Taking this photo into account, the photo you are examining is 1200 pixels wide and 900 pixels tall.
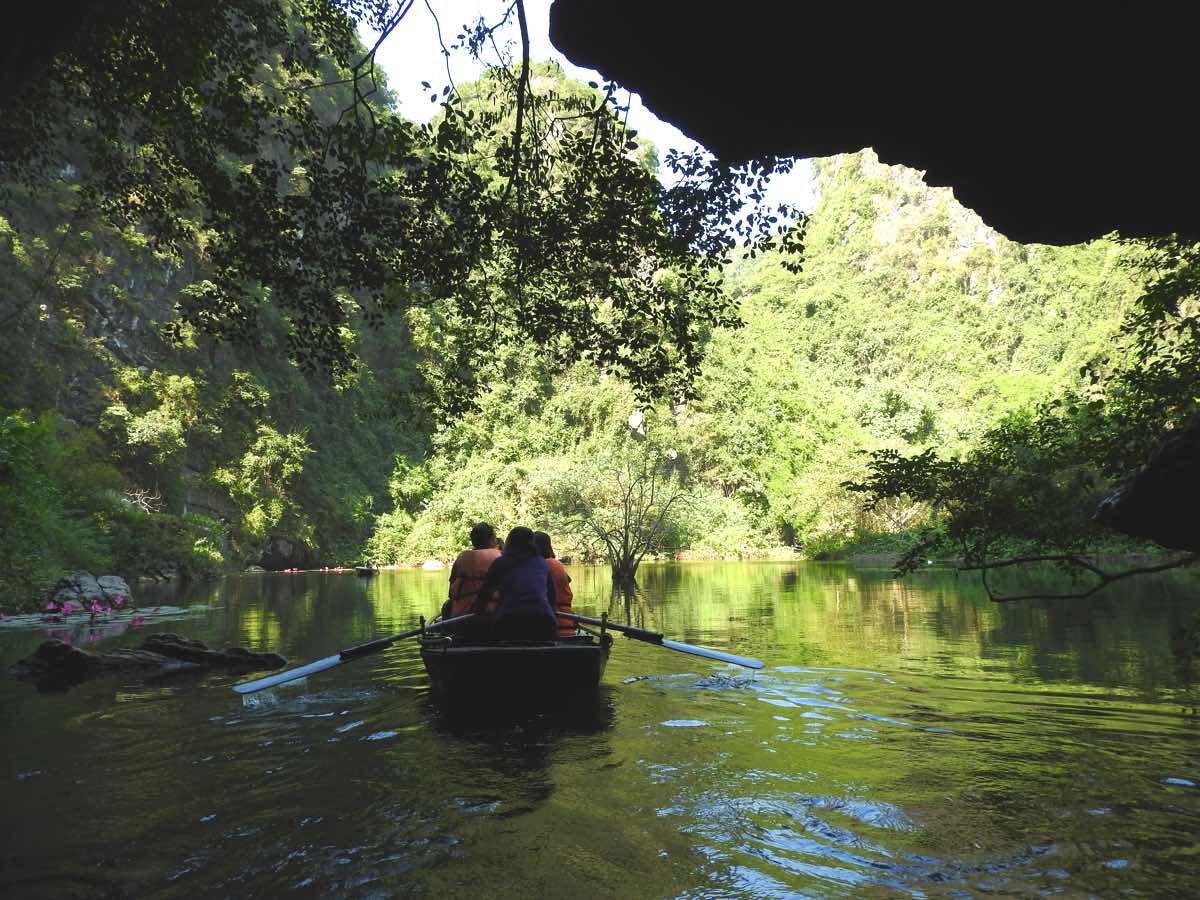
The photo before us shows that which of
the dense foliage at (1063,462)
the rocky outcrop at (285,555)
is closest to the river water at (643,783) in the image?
the dense foliage at (1063,462)

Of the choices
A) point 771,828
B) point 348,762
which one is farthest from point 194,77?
point 771,828

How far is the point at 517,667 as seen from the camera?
224 inches

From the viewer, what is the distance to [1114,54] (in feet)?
9.75

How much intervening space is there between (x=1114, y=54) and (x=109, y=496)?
2465 centimetres

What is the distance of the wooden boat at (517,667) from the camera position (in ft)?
18.5

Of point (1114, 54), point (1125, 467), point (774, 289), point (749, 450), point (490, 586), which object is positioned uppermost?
point (774, 289)

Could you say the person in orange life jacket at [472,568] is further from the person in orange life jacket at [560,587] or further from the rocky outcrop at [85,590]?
the rocky outcrop at [85,590]

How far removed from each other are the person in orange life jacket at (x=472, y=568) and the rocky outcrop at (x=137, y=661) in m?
2.58

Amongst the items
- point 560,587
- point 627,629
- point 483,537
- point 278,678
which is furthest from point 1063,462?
point 278,678

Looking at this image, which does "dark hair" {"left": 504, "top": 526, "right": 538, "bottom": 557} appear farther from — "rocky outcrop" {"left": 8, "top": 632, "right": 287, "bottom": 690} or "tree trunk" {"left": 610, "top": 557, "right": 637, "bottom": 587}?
"tree trunk" {"left": 610, "top": 557, "right": 637, "bottom": 587}

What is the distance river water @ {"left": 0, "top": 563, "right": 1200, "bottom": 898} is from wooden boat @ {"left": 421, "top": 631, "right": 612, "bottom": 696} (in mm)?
267

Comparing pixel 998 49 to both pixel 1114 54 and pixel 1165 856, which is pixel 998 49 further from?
pixel 1165 856

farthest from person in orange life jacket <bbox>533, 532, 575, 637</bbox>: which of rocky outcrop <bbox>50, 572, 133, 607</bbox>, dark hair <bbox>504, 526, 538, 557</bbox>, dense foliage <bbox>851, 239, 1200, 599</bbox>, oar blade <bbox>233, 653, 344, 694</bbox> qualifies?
rocky outcrop <bbox>50, 572, 133, 607</bbox>

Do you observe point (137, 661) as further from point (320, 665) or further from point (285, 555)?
point (285, 555)
